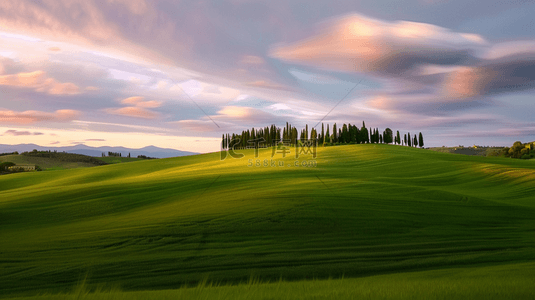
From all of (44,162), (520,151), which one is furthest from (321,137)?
(44,162)

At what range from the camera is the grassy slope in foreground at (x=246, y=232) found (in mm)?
7590

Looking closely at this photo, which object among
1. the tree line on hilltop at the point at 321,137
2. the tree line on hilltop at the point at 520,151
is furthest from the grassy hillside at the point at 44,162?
the tree line on hilltop at the point at 520,151

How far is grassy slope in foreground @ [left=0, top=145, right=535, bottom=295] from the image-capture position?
7.59m

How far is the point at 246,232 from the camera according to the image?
10258mm

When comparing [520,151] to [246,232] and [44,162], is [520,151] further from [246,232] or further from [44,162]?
[44,162]

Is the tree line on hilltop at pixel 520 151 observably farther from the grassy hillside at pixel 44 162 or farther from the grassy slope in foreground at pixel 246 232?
the grassy hillside at pixel 44 162

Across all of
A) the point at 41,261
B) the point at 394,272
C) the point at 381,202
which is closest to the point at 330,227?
the point at 394,272

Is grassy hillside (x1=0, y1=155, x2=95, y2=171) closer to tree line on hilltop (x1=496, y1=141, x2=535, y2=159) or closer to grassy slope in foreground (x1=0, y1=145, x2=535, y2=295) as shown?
grassy slope in foreground (x1=0, y1=145, x2=535, y2=295)

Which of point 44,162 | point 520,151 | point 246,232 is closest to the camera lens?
point 246,232

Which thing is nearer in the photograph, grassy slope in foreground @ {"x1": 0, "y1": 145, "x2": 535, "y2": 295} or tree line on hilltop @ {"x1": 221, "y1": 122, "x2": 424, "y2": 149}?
grassy slope in foreground @ {"x1": 0, "y1": 145, "x2": 535, "y2": 295}

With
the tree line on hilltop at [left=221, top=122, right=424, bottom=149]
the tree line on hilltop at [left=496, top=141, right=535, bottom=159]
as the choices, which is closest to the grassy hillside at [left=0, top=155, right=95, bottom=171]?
the tree line on hilltop at [left=221, top=122, right=424, bottom=149]

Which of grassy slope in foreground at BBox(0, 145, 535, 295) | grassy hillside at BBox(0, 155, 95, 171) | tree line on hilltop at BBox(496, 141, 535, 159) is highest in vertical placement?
tree line on hilltop at BBox(496, 141, 535, 159)

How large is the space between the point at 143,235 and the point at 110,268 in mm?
2374

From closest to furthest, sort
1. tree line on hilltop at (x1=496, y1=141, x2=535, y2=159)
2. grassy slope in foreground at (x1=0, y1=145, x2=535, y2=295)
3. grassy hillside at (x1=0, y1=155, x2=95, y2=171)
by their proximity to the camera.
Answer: grassy slope in foreground at (x1=0, y1=145, x2=535, y2=295)
tree line on hilltop at (x1=496, y1=141, x2=535, y2=159)
grassy hillside at (x1=0, y1=155, x2=95, y2=171)
